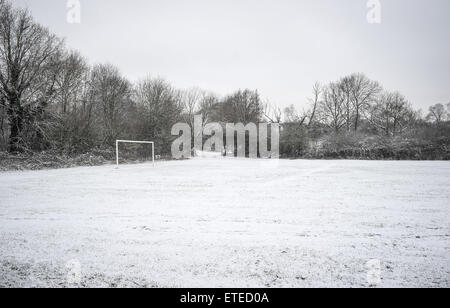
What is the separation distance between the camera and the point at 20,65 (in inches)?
682

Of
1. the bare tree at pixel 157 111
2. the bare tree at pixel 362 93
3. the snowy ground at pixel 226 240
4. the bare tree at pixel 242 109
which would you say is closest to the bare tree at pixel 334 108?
the bare tree at pixel 362 93

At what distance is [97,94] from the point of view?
1061 inches

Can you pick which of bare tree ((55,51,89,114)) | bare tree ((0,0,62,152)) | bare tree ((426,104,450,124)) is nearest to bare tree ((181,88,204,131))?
bare tree ((55,51,89,114))

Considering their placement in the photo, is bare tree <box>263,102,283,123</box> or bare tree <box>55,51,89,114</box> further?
bare tree <box>263,102,283,123</box>

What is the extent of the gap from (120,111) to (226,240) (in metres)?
27.5

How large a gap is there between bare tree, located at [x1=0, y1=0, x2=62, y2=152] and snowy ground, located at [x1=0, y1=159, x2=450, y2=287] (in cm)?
1361

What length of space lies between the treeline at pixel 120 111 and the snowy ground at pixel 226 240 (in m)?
14.0

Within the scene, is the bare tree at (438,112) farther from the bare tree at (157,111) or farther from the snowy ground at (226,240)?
the snowy ground at (226,240)

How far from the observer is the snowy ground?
2.78m

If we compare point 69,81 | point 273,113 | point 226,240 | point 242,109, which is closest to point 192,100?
point 242,109

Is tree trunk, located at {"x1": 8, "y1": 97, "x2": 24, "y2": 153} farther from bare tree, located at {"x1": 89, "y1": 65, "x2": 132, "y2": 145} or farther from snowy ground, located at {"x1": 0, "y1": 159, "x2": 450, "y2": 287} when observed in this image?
snowy ground, located at {"x1": 0, "y1": 159, "x2": 450, "y2": 287}
